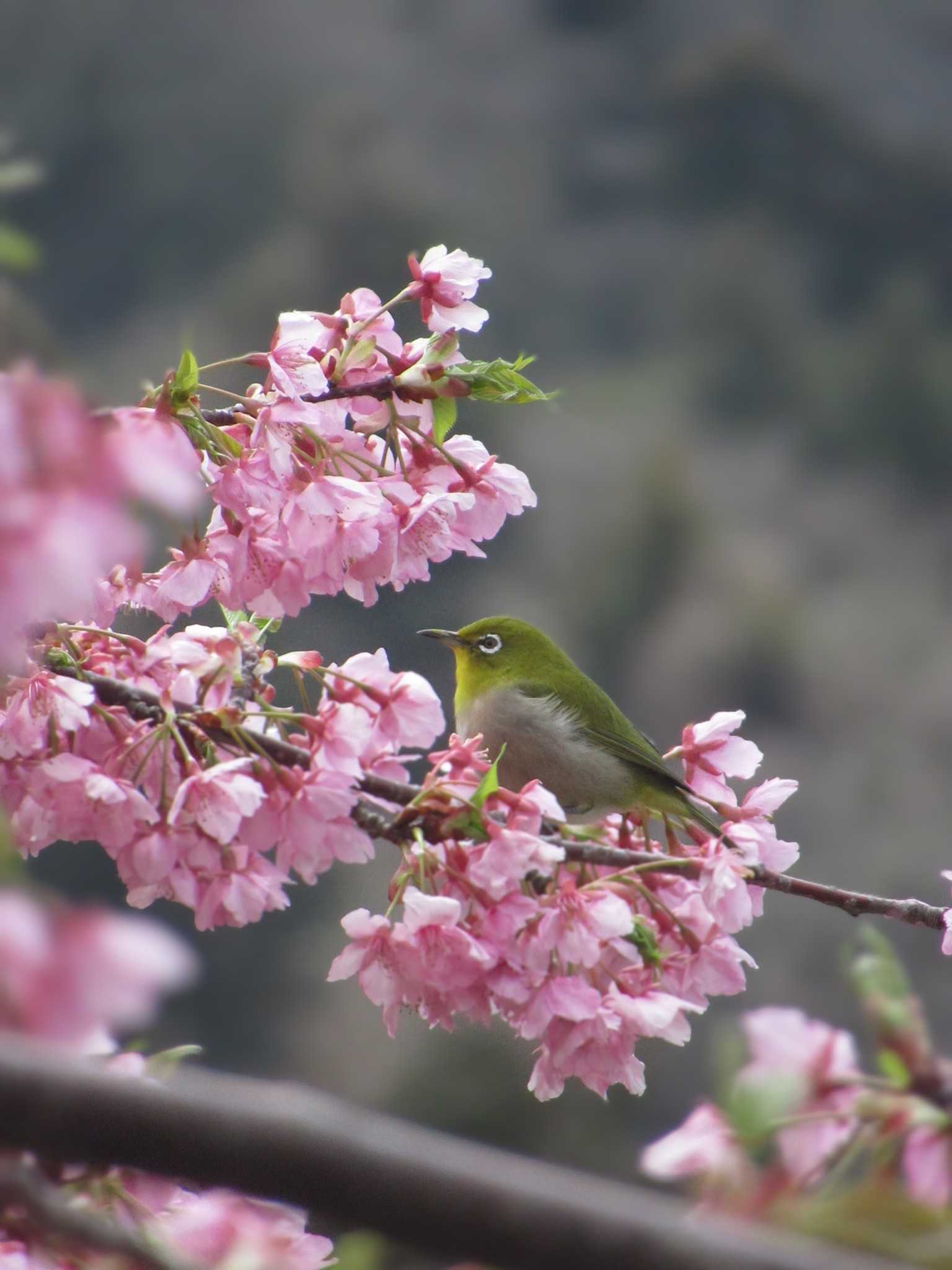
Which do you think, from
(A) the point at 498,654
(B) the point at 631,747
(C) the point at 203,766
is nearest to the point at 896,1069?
(C) the point at 203,766

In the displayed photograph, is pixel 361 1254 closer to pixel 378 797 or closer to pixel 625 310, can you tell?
pixel 378 797

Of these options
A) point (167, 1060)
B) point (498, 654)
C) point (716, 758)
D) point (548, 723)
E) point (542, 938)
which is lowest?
point (167, 1060)

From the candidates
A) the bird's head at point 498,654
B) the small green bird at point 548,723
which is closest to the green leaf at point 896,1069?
the small green bird at point 548,723

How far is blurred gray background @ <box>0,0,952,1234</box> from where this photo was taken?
29.8 ft

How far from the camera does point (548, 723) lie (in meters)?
1.56

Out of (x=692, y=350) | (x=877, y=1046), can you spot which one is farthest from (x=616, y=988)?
(x=692, y=350)

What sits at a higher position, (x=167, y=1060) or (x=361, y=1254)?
(x=167, y=1060)

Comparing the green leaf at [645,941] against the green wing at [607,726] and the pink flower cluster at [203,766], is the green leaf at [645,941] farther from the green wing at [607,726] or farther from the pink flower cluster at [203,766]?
the green wing at [607,726]

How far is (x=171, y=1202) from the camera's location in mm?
796

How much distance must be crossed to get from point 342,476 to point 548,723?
59 cm

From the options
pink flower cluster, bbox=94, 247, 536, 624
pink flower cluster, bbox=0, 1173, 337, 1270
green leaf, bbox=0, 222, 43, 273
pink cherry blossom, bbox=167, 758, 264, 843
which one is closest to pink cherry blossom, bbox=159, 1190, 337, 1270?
A: pink flower cluster, bbox=0, 1173, 337, 1270

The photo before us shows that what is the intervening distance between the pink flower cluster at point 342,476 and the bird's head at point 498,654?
1.63ft

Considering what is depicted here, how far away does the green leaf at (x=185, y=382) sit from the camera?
A: 879 millimetres

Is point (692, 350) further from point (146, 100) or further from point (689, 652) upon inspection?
point (146, 100)
